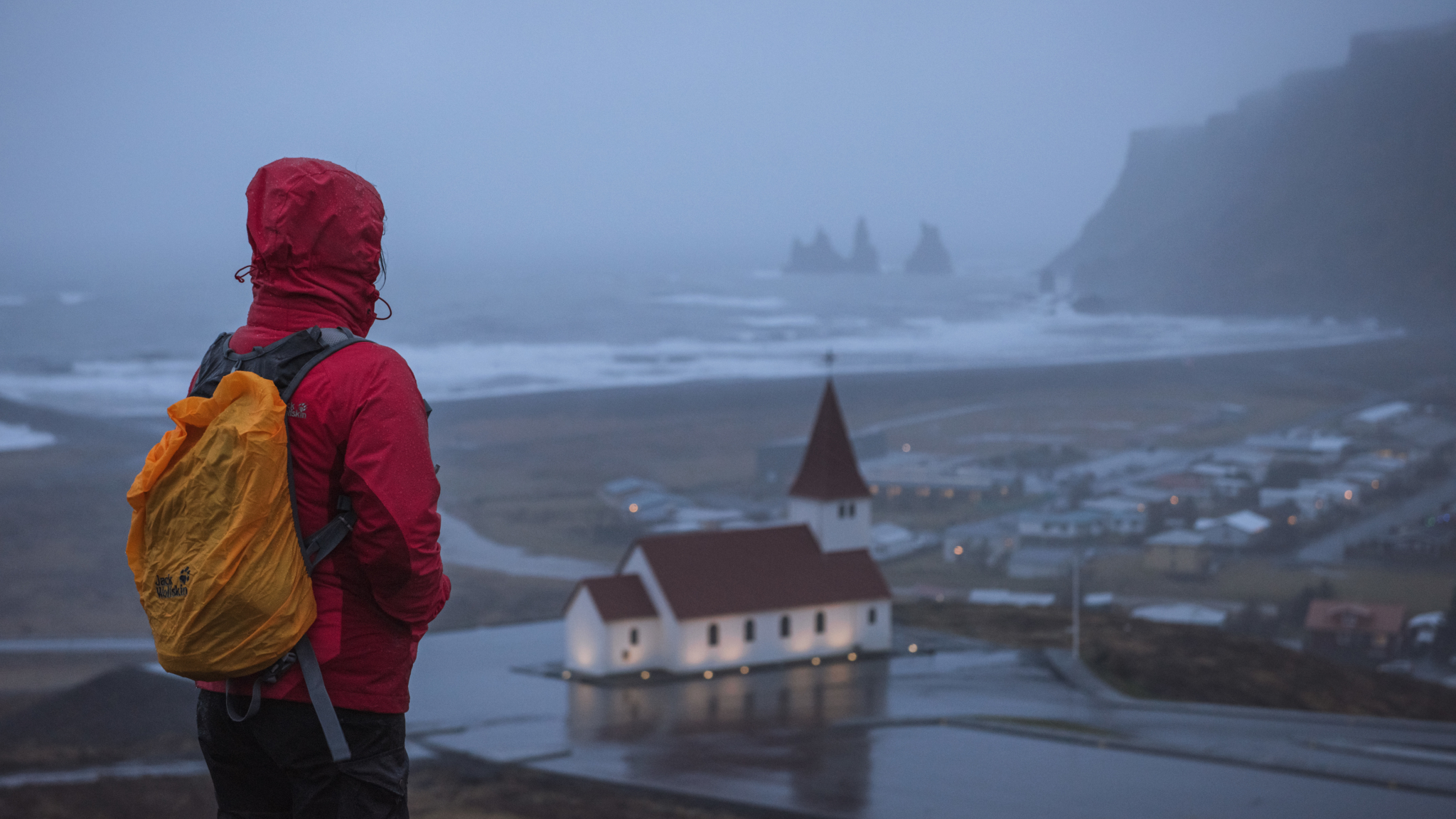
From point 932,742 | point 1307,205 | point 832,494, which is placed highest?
point 1307,205

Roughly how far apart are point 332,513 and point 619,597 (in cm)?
2703

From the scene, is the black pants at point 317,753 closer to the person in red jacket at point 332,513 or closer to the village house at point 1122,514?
the person in red jacket at point 332,513

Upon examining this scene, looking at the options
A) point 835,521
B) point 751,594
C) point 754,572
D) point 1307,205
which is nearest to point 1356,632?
point 835,521

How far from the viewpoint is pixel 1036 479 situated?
93.3 meters

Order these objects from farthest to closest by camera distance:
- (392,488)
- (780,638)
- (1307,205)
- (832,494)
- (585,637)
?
(1307,205), (832,494), (780,638), (585,637), (392,488)

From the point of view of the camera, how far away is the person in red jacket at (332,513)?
2.96 meters

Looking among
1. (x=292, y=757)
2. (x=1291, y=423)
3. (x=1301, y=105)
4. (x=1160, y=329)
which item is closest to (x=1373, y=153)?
(x=1301, y=105)

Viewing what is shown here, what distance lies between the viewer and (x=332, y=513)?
3.03m

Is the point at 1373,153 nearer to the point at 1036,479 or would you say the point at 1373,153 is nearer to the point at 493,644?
the point at 1036,479

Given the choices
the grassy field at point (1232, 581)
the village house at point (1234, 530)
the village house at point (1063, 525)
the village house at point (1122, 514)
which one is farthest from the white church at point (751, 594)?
the village house at point (1122, 514)

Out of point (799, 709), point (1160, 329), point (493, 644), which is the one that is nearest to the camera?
point (799, 709)

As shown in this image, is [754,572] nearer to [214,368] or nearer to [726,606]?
[726,606]

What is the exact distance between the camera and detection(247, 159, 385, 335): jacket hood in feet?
10.3

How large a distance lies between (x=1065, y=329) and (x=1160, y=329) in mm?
9308
